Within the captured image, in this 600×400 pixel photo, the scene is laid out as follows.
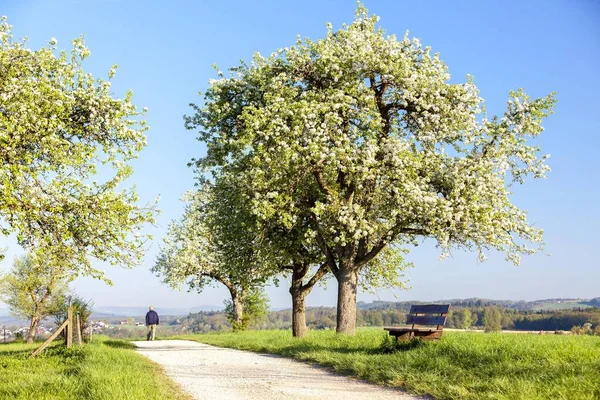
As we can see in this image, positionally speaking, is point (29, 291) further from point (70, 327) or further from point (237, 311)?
point (70, 327)

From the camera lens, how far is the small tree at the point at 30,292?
55688 mm

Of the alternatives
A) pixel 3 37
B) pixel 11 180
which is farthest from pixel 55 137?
pixel 3 37

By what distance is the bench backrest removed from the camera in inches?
751

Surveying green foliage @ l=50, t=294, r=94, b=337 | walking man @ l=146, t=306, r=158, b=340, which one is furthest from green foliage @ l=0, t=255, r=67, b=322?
green foliage @ l=50, t=294, r=94, b=337

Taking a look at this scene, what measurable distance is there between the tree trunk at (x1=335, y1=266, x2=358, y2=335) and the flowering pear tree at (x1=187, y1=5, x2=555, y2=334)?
0.15 feet

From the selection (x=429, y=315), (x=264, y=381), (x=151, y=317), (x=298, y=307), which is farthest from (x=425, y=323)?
(x=151, y=317)

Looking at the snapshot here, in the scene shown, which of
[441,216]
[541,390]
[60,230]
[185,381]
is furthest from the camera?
[441,216]

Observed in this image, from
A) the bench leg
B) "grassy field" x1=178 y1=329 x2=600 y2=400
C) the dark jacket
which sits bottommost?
"grassy field" x1=178 y1=329 x2=600 y2=400

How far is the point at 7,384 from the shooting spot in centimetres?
1477

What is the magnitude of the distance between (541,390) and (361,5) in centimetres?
1992

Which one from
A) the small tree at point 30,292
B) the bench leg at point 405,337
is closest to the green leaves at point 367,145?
the bench leg at point 405,337

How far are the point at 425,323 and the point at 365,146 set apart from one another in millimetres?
7581

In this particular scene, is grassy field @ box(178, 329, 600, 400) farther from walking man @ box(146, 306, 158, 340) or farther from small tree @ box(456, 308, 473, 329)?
small tree @ box(456, 308, 473, 329)

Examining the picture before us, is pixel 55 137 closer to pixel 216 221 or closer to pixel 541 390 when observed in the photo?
pixel 216 221
